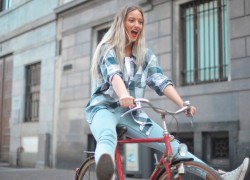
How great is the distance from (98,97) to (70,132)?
8.96 m

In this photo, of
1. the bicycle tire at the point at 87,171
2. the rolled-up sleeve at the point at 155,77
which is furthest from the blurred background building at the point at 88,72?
the rolled-up sleeve at the point at 155,77

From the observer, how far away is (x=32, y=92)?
15.2 meters

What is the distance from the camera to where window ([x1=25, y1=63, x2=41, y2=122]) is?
585 inches

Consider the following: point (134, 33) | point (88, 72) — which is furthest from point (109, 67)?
point (88, 72)

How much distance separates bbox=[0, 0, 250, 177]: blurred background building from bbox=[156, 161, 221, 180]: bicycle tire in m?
3.29

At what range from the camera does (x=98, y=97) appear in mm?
4082

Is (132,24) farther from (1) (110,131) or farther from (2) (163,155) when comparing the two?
(2) (163,155)

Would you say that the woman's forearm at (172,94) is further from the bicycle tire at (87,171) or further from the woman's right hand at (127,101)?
the bicycle tire at (87,171)

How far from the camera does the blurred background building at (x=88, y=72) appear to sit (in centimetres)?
882

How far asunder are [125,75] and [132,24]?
1.50ft

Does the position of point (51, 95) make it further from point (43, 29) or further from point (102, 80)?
point (102, 80)

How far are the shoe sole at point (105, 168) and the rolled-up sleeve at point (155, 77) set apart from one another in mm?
989

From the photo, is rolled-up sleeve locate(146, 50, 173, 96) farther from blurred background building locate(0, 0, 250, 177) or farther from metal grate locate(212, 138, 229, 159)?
metal grate locate(212, 138, 229, 159)

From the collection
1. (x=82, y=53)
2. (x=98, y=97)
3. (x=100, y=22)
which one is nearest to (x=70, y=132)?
(x=82, y=53)
